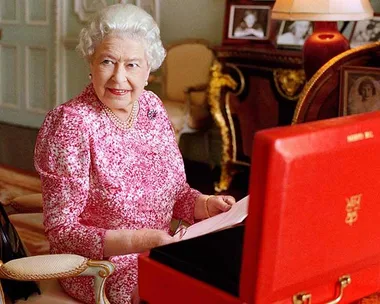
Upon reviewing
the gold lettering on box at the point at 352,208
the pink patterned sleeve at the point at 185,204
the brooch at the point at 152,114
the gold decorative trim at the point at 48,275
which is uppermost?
the gold lettering on box at the point at 352,208

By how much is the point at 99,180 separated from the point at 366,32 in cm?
303

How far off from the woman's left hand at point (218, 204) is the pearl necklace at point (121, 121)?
0.32 metres

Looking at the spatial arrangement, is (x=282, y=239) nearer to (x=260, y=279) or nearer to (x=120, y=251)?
(x=260, y=279)

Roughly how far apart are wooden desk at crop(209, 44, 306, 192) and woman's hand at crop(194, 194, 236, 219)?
2.45 m

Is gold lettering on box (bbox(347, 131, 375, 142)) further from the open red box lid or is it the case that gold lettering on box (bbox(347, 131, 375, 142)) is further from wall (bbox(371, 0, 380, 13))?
wall (bbox(371, 0, 380, 13))

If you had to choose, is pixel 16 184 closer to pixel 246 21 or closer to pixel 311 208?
pixel 246 21

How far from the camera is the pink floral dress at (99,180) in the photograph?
193 centimetres

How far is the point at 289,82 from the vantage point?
4547 millimetres

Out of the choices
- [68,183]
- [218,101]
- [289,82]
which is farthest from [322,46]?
[68,183]

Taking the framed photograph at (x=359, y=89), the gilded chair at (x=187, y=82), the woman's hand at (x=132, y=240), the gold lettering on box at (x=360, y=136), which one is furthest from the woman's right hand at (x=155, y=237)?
the gilded chair at (x=187, y=82)

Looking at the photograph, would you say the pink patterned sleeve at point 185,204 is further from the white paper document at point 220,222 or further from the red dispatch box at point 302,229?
the red dispatch box at point 302,229

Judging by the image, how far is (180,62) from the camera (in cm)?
574

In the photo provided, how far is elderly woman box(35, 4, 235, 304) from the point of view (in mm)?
1927

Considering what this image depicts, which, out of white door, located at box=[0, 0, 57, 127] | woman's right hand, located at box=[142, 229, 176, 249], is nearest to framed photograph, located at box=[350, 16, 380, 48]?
woman's right hand, located at box=[142, 229, 176, 249]
